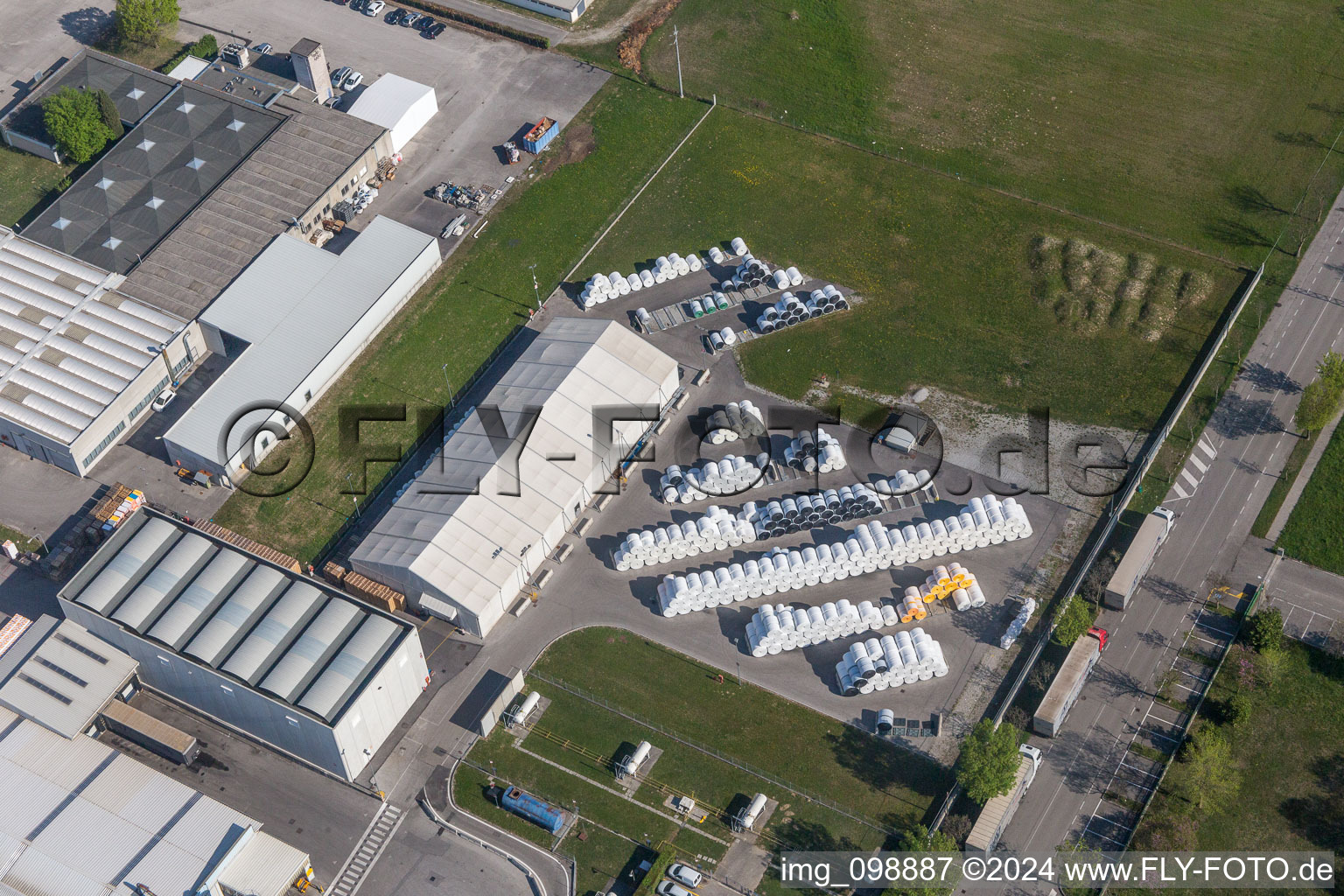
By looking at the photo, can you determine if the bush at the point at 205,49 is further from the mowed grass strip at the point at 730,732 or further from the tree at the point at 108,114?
the mowed grass strip at the point at 730,732

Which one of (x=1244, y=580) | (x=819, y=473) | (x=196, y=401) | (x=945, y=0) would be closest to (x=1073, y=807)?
(x=1244, y=580)

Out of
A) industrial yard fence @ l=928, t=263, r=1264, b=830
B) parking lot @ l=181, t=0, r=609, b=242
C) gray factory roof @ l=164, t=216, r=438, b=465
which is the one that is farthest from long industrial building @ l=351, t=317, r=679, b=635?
industrial yard fence @ l=928, t=263, r=1264, b=830

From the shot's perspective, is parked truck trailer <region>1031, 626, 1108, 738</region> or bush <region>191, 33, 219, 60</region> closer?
parked truck trailer <region>1031, 626, 1108, 738</region>

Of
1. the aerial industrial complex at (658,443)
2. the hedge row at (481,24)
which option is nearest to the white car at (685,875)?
the aerial industrial complex at (658,443)

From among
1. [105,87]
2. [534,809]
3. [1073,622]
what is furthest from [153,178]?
[1073,622]

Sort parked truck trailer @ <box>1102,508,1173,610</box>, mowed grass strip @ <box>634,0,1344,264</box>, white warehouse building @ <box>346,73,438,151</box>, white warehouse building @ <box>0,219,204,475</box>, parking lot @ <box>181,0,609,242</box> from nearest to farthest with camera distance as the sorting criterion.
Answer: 1. parked truck trailer @ <box>1102,508,1173,610</box>
2. white warehouse building @ <box>0,219,204,475</box>
3. mowed grass strip @ <box>634,0,1344,264</box>
4. parking lot @ <box>181,0,609,242</box>
5. white warehouse building @ <box>346,73,438,151</box>

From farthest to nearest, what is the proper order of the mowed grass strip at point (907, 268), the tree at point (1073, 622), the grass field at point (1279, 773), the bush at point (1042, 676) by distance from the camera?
the mowed grass strip at point (907, 268) → the bush at point (1042, 676) → the tree at point (1073, 622) → the grass field at point (1279, 773)

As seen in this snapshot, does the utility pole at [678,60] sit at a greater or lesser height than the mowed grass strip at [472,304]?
greater

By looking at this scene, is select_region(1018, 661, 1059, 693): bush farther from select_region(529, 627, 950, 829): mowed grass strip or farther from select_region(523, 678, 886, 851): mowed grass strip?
select_region(523, 678, 886, 851): mowed grass strip
